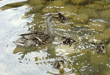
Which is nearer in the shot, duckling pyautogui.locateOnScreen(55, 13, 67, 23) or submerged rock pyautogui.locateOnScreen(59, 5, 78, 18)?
duckling pyautogui.locateOnScreen(55, 13, 67, 23)

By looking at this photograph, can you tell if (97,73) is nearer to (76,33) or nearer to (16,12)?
(76,33)

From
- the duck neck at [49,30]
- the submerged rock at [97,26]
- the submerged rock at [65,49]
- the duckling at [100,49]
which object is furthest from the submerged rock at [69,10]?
the duckling at [100,49]

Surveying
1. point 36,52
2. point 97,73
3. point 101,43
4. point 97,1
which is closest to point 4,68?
point 36,52

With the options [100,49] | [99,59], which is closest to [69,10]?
[100,49]

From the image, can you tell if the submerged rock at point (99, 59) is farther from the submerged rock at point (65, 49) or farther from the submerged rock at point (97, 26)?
the submerged rock at point (97, 26)

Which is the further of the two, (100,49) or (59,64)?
(100,49)

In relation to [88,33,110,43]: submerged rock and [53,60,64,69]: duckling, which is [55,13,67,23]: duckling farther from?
[53,60,64,69]: duckling

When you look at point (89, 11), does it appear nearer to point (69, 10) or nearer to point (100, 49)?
point (69, 10)

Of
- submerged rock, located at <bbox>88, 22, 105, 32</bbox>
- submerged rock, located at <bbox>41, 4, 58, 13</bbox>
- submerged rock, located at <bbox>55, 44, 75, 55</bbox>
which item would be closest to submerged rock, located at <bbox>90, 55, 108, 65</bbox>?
Answer: submerged rock, located at <bbox>55, 44, 75, 55</bbox>

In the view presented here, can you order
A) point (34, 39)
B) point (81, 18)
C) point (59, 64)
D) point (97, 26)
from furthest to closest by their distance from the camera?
point (81, 18) < point (97, 26) < point (34, 39) < point (59, 64)
